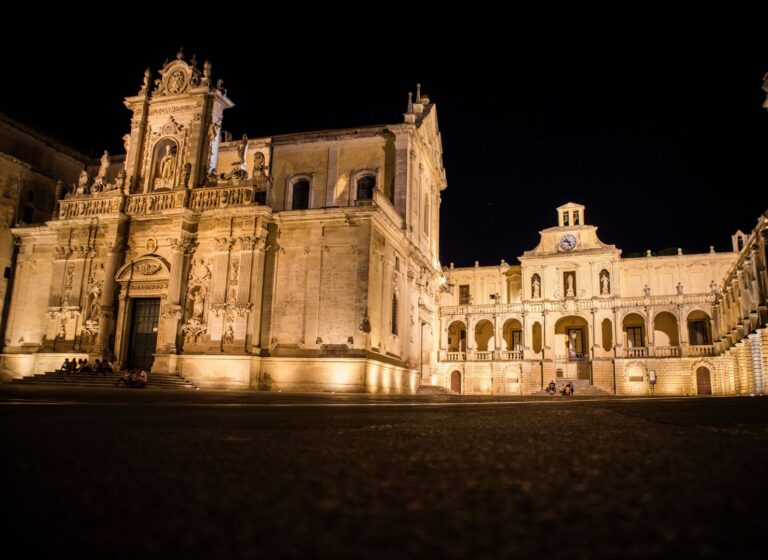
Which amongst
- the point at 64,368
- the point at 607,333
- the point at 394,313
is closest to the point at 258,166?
the point at 394,313

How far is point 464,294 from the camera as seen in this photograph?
49.0m

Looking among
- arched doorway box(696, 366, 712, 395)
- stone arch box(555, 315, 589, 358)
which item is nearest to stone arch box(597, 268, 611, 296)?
stone arch box(555, 315, 589, 358)

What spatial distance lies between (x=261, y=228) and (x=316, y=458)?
2216 cm

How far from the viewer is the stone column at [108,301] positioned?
78.2 feet

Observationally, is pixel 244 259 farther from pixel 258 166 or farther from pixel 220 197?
pixel 258 166

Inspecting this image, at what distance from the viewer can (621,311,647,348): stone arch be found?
4334cm

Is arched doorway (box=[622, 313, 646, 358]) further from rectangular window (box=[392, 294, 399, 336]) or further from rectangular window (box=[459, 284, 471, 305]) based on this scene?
rectangular window (box=[392, 294, 399, 336])

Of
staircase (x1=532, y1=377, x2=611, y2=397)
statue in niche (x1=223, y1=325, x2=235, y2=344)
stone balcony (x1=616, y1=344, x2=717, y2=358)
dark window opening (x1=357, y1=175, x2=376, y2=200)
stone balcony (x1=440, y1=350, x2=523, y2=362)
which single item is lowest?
staircase (x1=532, y1=377, x2=611, y2=397)

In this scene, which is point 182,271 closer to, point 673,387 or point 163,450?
point 163,450

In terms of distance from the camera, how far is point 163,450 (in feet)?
5.69

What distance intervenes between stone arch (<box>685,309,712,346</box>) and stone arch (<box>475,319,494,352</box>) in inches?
A: 576

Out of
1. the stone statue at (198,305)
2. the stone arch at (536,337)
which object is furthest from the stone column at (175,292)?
the stone arch at (536,337)

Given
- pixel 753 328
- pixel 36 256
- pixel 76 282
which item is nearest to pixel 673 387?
pixel 753 328

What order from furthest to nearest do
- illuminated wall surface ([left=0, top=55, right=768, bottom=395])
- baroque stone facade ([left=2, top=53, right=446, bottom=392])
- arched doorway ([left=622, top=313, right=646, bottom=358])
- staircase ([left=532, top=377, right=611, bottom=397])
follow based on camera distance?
arched doorway ([left=622, top=313, right=646, bottom=358])
staircase ([left=532, top=377, right=611, bottom=397])
illuminated wall surface ([left=0, top=55, right=768, bottom=395])
baroque stone facade ([left=2, top=53, right=446, bottom=392])
